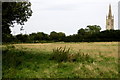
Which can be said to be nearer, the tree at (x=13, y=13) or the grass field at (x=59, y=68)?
the grass field at (x=59, y=68)

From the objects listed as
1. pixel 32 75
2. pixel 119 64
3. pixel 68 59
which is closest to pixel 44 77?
pixel 32 75

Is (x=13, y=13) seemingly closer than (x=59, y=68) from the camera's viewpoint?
No

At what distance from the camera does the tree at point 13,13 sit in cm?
2052

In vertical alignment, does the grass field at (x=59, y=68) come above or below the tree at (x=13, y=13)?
below

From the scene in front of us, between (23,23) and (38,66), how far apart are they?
9284mm

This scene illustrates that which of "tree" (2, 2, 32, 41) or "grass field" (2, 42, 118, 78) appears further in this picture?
"tree" (2, 2, 32, 41)

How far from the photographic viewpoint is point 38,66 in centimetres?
1598

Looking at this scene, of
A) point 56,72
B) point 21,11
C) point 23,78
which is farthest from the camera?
point 21,11

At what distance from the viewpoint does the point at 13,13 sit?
21.8 m

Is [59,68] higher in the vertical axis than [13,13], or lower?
lower

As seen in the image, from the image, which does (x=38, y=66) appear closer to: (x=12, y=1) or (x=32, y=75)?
(x=32, y=75)

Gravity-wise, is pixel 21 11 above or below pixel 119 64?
above

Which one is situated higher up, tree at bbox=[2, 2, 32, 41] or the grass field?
tree at bbox=[2, 2, 32, 41]

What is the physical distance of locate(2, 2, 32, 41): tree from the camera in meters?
20.5
